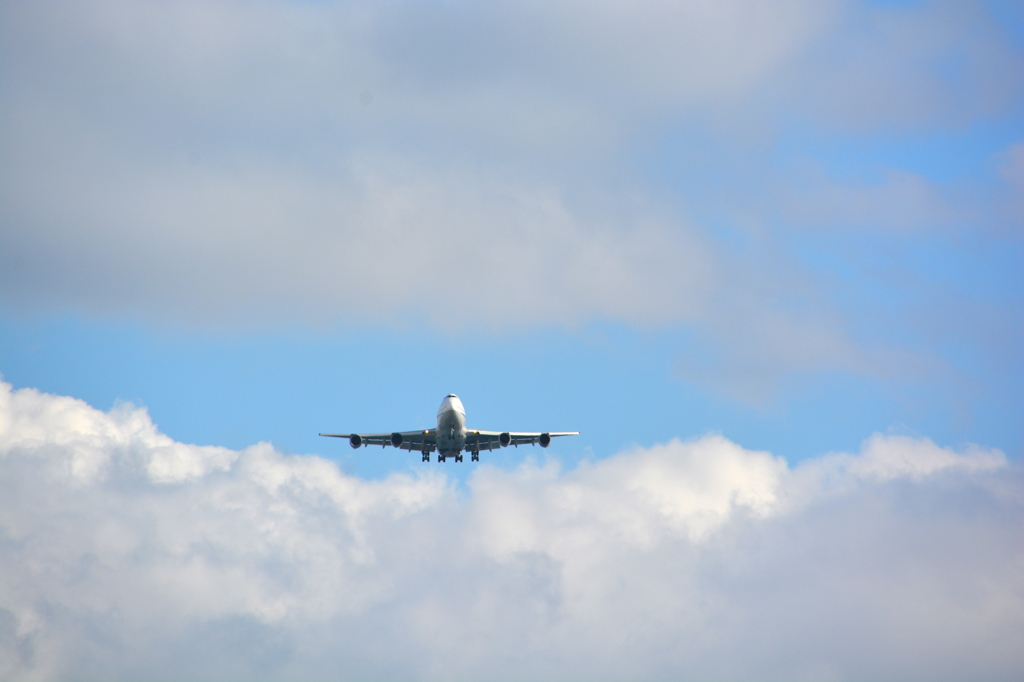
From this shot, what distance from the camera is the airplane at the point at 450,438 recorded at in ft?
392

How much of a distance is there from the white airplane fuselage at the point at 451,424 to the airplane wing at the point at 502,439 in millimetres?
1933

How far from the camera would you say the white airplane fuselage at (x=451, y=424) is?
119m

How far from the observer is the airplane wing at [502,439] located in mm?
125375

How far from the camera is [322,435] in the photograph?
127m

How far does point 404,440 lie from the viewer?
12800 centimetres

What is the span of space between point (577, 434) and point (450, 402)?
41.7 ft

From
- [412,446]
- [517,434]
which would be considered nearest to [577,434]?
[517,434]

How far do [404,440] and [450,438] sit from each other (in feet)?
25.8

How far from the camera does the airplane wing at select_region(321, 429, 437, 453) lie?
411 ft

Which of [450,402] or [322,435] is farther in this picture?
[322,435]

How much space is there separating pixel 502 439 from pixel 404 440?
30.2 feet

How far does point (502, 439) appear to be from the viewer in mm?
126688

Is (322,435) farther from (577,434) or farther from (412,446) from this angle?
(577,434)

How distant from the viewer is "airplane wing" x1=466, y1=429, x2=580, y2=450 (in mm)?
125375
